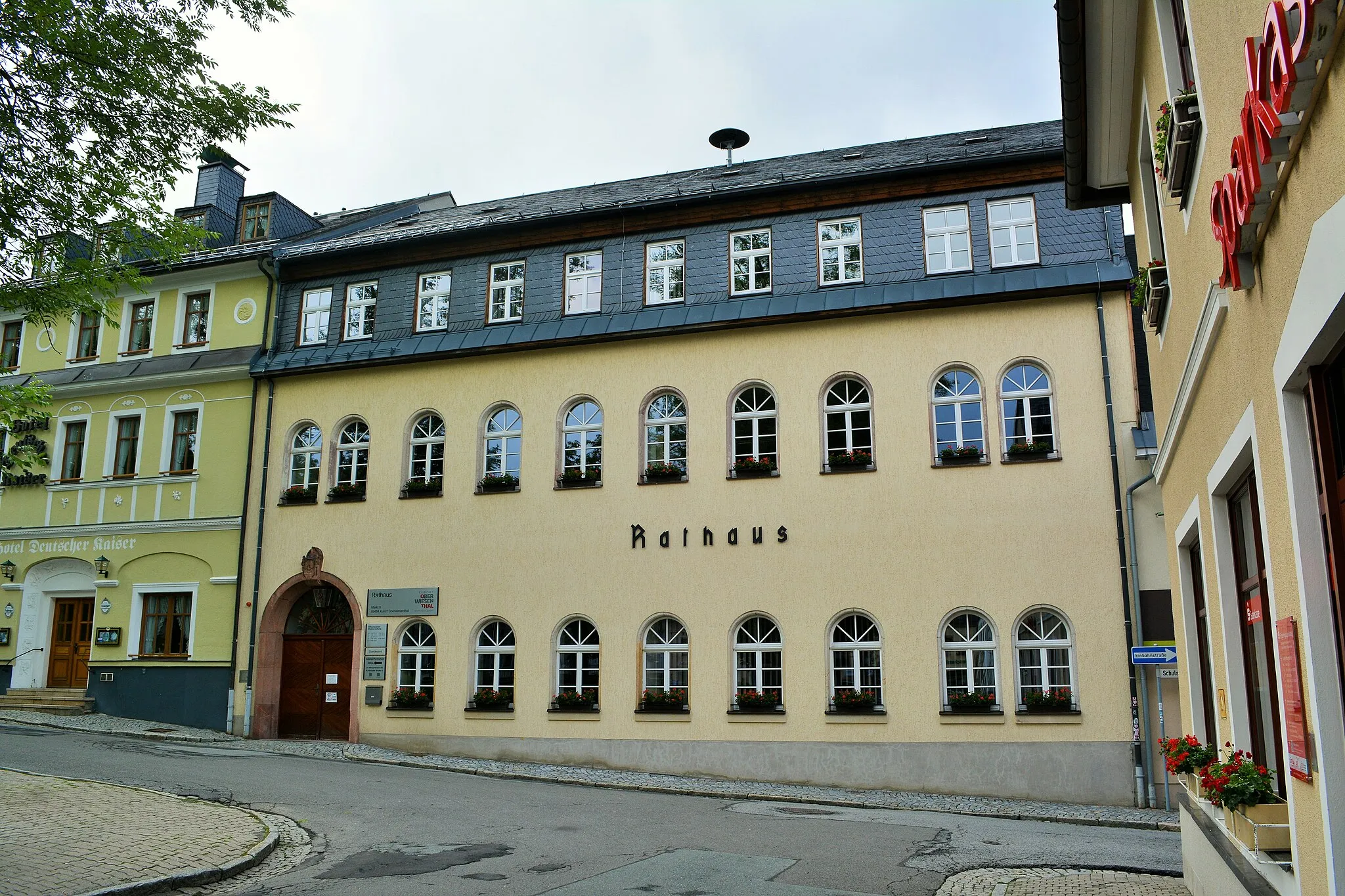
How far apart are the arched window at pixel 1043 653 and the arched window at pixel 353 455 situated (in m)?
12.2

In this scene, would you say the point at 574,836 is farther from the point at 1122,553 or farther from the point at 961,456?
the point at 1122,553

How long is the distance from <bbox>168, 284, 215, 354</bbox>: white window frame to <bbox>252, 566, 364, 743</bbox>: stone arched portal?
18.7ft

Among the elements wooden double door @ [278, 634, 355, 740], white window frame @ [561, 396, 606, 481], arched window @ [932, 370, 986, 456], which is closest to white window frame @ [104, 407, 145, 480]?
wooden double door @ [278, 634, 355, 740]

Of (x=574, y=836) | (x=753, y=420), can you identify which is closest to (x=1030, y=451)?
(x=753, y=420)

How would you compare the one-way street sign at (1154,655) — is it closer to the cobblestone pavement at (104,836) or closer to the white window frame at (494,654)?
the white window frame at (494,654)

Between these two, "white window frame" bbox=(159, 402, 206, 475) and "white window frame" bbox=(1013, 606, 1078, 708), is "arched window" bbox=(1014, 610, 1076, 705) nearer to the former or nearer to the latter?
"white window frame" bbox=(1013, 606, 1078, 708)

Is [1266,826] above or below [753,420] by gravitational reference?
below

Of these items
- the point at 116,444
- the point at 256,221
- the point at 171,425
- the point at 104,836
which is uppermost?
the point at 256,221

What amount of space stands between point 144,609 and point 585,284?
446 inches

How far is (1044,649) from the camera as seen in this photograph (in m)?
16.5

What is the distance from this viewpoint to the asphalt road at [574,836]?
29.7 feet

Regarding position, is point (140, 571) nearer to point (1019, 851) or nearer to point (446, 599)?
point (446, 599)

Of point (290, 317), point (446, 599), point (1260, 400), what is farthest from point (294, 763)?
point (1260, 400)

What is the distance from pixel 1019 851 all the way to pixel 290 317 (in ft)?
57.5
